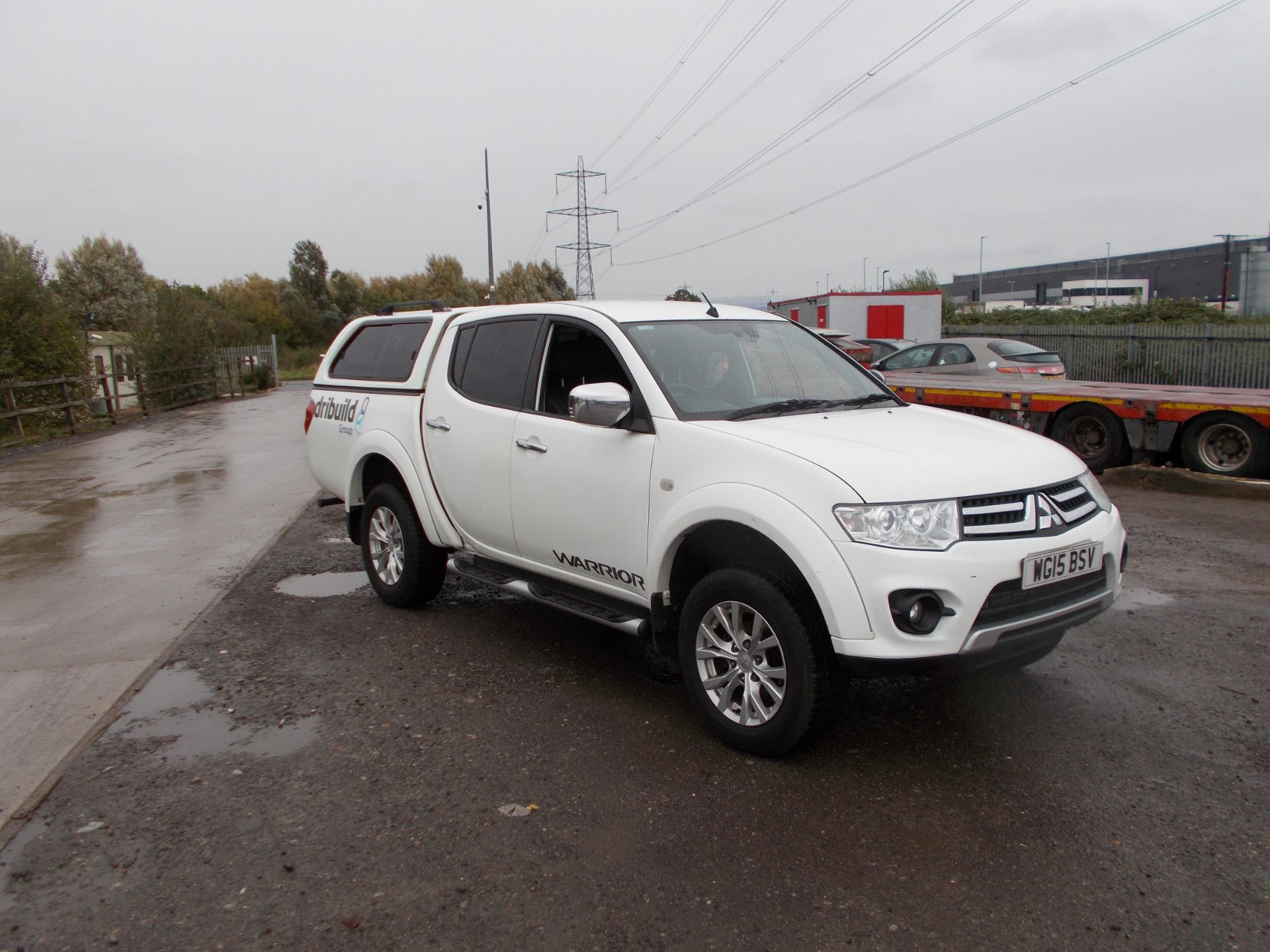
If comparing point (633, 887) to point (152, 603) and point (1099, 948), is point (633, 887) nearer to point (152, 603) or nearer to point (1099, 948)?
point (1099, 948)

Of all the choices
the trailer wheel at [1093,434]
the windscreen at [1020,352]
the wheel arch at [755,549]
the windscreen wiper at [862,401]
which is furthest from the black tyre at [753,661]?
the windscreen at [1020,352]

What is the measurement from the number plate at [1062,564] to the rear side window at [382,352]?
389cm

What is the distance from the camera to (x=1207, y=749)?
4027mm

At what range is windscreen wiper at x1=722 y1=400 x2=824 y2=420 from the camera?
4.40 m

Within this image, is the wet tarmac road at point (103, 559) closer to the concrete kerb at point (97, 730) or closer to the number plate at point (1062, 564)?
the concrete kerb at point (97, 730)

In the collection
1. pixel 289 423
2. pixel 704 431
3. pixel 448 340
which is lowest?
pixel 289 423

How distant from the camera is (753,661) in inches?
155

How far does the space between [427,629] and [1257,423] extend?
28.6ft

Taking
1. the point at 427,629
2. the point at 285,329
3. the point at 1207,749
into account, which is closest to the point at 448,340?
the point at 427,629

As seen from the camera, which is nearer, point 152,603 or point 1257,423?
point 152,603

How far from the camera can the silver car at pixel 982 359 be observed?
16000 mm

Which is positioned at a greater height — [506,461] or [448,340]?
[448,340]

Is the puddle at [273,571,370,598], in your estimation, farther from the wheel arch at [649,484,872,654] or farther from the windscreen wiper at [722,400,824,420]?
the windscreen wiper at [722,400,824,420]

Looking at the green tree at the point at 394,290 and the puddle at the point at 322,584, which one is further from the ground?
the green tree at the point at 394,290
